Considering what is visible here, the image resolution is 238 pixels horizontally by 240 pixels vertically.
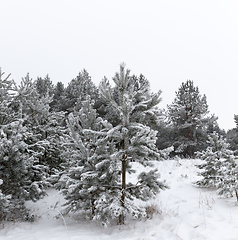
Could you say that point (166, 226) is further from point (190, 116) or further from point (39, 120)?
point (190, 116)

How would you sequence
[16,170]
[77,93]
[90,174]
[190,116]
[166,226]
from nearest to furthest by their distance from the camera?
1. [166,226]
2. [90,174]
3. [16,170]
4. [190,116]
5. [77,93]

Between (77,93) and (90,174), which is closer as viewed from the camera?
(90,174)

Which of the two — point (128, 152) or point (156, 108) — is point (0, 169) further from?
point (156, 108)

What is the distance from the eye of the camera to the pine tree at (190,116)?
19703 mm

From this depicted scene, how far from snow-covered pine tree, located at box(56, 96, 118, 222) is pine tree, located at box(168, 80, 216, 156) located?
52.0 feet

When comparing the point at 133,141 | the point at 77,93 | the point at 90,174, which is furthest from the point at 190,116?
the point at 90,174

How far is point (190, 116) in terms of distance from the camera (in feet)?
66.1

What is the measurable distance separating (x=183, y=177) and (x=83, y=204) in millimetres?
5343

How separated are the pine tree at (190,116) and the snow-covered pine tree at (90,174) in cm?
1585

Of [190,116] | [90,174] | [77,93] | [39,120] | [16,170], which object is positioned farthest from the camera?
[77,93]

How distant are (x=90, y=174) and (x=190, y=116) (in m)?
17.7

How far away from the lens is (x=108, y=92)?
16.0 feet

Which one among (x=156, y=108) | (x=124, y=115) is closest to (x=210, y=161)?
(x=156, y=108)

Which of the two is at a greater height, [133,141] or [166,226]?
[133,141]
